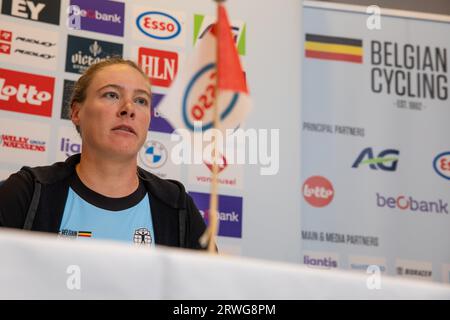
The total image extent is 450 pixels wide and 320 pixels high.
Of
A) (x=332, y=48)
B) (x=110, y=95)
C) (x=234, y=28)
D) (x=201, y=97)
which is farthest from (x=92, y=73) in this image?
(x=332, y=48)

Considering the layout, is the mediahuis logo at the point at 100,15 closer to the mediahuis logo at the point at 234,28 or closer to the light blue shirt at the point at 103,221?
the mediahuis logo at the point at 234,28

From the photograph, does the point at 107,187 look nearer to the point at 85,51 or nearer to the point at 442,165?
the point at 85,51

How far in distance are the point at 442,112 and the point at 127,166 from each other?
115 inches

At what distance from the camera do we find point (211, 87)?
132 cm

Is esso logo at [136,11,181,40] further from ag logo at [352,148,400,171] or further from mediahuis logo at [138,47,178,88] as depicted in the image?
ag logo at [352,148,400,171]

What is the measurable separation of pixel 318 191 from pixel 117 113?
2.35 metres

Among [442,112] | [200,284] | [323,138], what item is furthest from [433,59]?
[200,284]

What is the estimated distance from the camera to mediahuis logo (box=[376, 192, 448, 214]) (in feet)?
14.7

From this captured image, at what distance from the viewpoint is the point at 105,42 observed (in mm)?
4074

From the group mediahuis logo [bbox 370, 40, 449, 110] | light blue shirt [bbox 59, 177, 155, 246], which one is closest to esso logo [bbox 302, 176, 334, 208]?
mediahuis logo [bbox 370, 40, 449, 110]

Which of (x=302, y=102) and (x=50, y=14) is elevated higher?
(x=50, y=14)

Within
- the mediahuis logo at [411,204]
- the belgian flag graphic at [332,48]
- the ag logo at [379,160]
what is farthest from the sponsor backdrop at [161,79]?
the mediahuis logo at [411,204]

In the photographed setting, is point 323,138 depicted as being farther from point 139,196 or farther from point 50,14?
point 139,196
